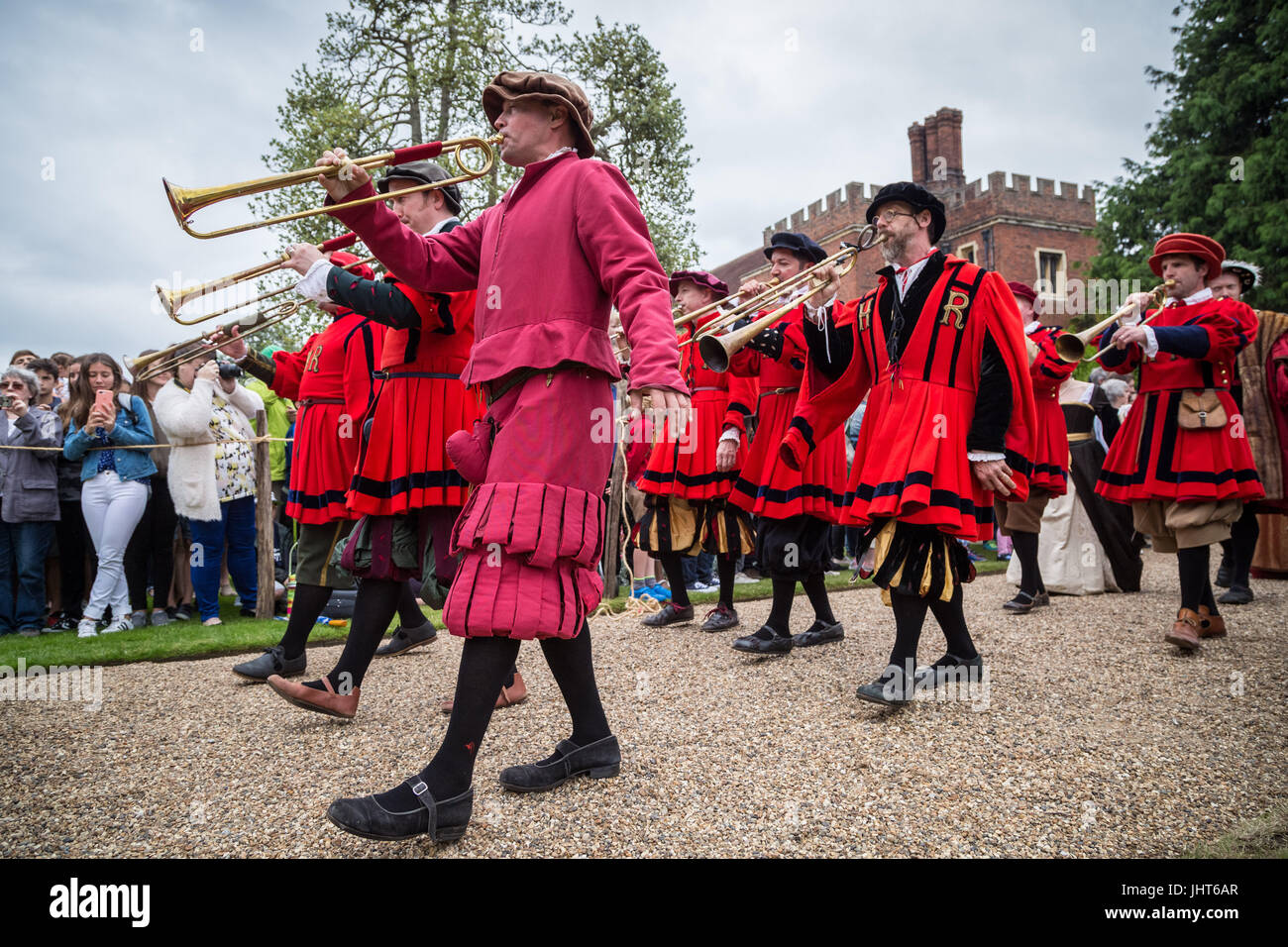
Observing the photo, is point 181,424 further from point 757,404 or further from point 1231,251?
point 1231,251

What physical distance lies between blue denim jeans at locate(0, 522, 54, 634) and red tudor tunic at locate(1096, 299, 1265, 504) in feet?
23.2

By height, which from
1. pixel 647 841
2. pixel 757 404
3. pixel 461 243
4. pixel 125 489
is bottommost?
pixel 647 841

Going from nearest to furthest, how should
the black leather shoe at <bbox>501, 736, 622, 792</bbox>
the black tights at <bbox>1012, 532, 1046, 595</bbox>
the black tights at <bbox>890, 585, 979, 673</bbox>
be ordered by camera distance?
the black leather shoe at <bbox>501, 736, 622, 792</bbox>
the black tights at <bbox>890, 585, 979, 673</bbox>
the black tights at <bbox>1012, 532, 1046, 595</bbox>

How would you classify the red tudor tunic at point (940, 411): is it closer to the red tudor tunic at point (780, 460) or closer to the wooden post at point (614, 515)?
the red tudor tunic at point (780, 460)

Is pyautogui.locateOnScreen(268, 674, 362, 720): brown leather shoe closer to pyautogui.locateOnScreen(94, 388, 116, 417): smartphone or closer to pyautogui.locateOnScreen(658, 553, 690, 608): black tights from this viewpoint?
pyautogui.locateOnScreen(658, 553, 690, 608): black tights

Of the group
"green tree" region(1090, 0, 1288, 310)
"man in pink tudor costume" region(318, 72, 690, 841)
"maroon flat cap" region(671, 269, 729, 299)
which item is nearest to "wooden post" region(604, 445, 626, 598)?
"maroon flat cap" region(671, 269, 729, 299)

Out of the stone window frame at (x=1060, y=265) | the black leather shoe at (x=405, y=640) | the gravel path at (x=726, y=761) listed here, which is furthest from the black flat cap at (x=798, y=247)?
the stone window frame at (x=1060, y=265)

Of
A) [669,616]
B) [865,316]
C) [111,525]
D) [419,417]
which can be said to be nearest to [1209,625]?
[865,316]

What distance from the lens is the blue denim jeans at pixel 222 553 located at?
20.6 feet

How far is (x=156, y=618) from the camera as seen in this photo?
6363 millimetres

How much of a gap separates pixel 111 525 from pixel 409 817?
5087mm

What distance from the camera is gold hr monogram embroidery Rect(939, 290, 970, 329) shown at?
11.1 feet
